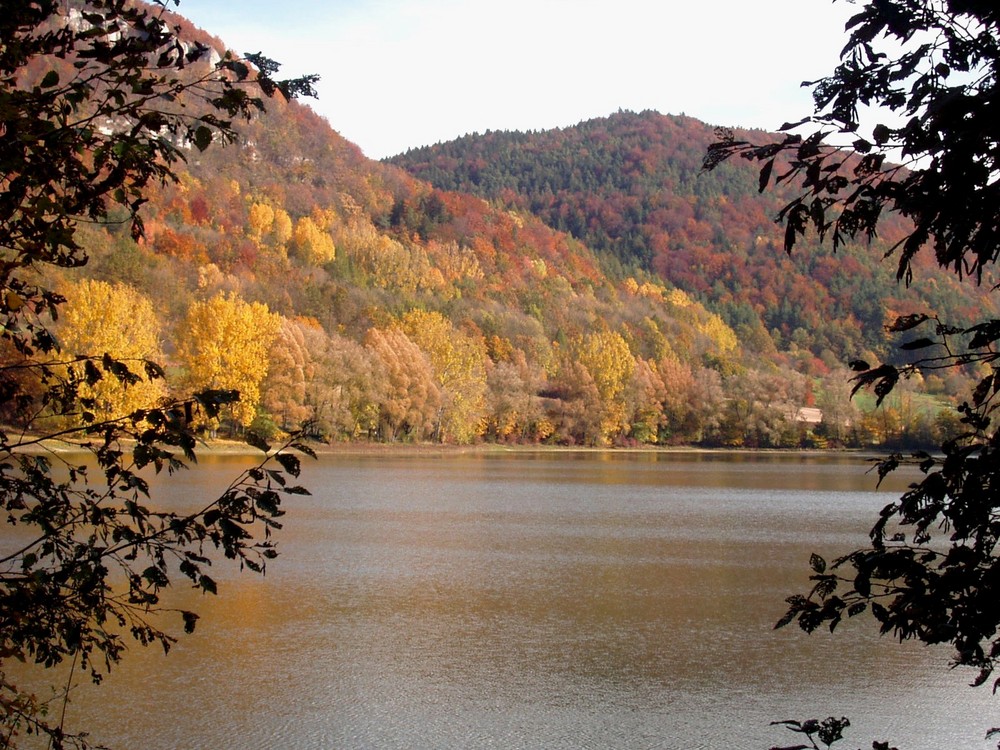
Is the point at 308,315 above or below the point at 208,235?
below

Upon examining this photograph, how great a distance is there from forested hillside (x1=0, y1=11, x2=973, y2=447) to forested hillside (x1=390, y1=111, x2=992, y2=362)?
450mm

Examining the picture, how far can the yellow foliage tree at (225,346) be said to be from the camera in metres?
54.7

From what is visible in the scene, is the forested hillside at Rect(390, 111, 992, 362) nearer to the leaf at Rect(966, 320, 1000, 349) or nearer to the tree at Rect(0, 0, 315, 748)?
the leaf at Rect(966, 320, 1000, 349)

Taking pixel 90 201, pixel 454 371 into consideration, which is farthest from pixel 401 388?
pixel 90 201

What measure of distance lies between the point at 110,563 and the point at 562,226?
529ft

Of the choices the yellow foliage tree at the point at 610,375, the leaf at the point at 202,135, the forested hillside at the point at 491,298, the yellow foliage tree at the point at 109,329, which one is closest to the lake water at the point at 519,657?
the forested hillside at the point at 491,298

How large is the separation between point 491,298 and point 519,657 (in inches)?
3772

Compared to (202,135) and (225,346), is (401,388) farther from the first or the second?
(202,135)

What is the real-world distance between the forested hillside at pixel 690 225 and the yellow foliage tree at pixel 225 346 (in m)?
94.2

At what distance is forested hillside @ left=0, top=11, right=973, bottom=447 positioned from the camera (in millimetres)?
57812

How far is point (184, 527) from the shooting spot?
3535 millimetres

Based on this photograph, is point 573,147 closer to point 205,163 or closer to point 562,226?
point 562,226

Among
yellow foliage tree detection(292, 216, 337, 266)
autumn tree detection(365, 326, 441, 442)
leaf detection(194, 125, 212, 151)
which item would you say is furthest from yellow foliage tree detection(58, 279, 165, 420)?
yellow foliage tree detection(292, 216, 337, 266)

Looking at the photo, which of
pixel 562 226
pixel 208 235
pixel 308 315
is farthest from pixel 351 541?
pixel 562 226
